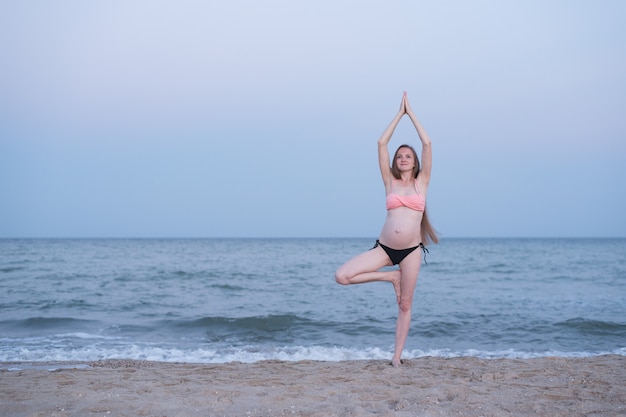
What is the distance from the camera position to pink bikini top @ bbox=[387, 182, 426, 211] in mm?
5973

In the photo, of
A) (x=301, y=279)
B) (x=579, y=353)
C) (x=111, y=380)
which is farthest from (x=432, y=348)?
(x=301, y=279)

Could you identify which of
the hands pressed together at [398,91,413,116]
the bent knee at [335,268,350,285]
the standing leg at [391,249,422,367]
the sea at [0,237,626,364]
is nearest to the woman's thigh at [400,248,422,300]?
the standing leg at [391,249,422,367]

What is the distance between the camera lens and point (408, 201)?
19.6ft

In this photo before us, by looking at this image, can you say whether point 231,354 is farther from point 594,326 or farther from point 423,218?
point 594,326

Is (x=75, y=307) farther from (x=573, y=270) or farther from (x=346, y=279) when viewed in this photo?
(x=573, y=270)

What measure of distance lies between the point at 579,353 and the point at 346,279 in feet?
18.2

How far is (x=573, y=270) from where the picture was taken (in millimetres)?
27125

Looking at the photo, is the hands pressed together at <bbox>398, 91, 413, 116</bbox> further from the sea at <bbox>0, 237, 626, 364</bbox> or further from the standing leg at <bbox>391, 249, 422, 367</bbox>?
the sea at <bbox>0, 237, 626, 364</bbox>

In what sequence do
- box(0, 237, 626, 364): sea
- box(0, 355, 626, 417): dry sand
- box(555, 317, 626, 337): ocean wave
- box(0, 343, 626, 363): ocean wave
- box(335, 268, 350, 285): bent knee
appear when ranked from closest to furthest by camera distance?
box(0, 355, 626, 417): dry sand, box(335, 268, 350, 285): bent knee, box(0, 343, 626, 363): ocean wave, box(0, 237, 626, 364): sea, box(555, 317, 626, 337): ocean wave

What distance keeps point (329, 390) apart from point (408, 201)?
2094 millimetres

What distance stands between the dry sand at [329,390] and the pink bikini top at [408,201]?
5.81 feet

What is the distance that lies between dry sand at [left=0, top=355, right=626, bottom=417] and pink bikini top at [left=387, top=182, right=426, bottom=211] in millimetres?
1771

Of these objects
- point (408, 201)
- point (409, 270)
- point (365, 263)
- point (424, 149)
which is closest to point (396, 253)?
point (409, 270)

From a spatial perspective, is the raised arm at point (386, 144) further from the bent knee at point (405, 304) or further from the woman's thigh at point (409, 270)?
the bent knee at point (405, 304)
